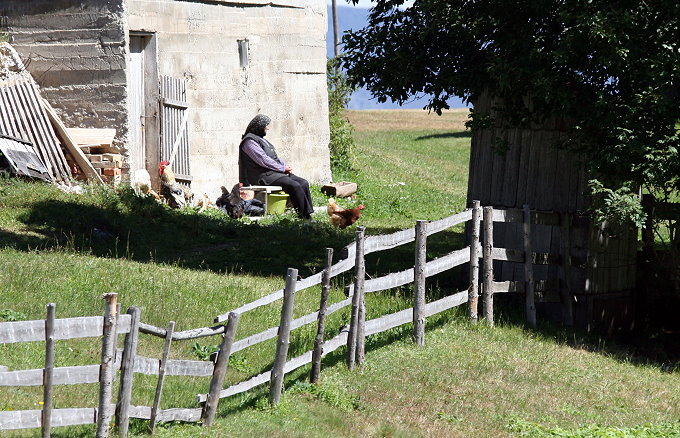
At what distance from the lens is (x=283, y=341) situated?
26.0 feet

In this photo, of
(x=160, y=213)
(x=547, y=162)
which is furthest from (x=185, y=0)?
(x=547, y=162)

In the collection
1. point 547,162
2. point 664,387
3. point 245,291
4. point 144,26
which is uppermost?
point 144,26

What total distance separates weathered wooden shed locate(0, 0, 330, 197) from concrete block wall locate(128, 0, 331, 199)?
0.07 feet

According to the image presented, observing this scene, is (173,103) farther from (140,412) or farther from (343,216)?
(140,412)

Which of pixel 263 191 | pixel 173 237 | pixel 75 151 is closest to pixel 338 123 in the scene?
pixel 263 191

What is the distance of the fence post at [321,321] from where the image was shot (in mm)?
8453

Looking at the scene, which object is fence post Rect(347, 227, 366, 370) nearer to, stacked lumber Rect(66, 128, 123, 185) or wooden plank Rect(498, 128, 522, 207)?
wooden plank Rect(498, 128, 522, 207)

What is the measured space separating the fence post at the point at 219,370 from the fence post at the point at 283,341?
27.4 inches

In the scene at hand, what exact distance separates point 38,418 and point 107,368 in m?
0.50

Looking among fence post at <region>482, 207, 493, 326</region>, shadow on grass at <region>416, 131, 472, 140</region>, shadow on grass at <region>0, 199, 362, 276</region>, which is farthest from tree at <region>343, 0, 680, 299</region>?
shadow on grass at <region>416, 131, 472, 140</region>

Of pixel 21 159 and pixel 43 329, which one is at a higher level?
pixel 21 159

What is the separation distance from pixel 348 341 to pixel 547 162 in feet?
14.5

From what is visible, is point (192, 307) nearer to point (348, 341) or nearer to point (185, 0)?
point (348, 341)

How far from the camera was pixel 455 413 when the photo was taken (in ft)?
28.5
